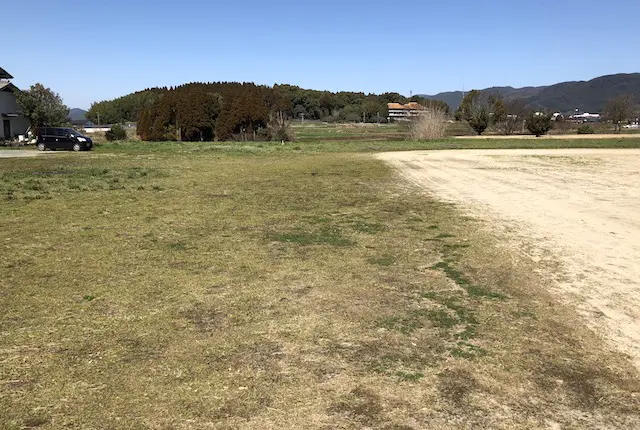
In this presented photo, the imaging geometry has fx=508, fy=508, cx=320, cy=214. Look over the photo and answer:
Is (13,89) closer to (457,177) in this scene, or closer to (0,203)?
(0,203)

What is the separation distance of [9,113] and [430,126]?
36987mm

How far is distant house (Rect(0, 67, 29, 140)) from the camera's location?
1687 inches

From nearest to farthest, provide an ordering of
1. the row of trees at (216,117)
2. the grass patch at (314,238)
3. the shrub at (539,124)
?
Answer: the grass patch at (314,238) < the shrub at (539,124) < the row of trees at (216,117)

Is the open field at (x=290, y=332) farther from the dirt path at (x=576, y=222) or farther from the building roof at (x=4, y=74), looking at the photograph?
the building roof at (x=4, y=74)

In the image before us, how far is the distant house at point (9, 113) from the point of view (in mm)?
42844

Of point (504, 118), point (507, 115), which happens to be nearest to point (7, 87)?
point (504, 118)

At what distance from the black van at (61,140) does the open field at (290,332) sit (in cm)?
2572

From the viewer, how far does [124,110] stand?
4338 inches

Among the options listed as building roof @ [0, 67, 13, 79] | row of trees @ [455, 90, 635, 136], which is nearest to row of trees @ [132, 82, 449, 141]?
row of trees @ [455, 90, 635, 136]

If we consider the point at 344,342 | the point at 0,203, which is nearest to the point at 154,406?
the point at 344,342

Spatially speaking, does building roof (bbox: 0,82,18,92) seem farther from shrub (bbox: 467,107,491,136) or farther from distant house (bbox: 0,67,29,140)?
shrub (bbox: 467,107,491,136)

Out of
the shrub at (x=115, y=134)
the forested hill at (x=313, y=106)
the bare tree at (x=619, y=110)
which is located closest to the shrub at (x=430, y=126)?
the shrub at (x=115, y=134)

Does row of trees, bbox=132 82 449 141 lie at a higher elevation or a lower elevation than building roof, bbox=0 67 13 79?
lower

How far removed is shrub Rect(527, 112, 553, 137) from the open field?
50.8m
